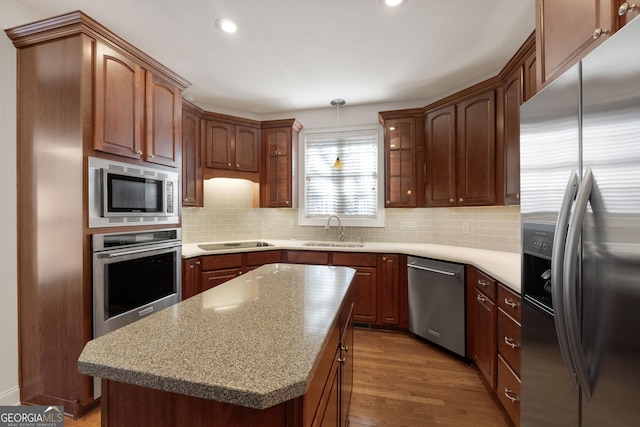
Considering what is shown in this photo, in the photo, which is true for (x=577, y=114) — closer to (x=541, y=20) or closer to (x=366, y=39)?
(x=541, y=20)

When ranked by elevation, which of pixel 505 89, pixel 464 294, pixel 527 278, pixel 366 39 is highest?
pixel 366 39

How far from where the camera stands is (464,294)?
94.0 inches

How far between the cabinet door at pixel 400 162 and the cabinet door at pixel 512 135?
1046mm

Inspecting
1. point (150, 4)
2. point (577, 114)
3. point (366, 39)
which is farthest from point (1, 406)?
point (366, 39)

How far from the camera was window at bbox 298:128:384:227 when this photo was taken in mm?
3709

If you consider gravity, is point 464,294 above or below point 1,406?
above

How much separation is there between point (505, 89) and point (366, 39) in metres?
1.26

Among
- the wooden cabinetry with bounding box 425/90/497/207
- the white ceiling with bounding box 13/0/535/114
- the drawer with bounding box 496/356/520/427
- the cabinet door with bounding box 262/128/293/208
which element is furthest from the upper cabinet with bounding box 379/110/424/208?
the drawer with bounding box 496/356/520/427

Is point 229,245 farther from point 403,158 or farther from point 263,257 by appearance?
point 403,158

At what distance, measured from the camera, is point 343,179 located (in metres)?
3.82

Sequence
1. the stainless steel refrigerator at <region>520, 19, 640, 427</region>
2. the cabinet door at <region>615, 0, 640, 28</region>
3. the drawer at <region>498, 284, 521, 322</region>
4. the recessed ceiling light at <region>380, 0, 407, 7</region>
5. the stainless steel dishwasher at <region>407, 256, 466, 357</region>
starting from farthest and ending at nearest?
the stainless steel dishwasher at <region>407, 256, 466, 357</region> < the recessed ceiling light at <region>380, 0, 407, 7</region> < the drawer at <region>498, 284, 521, 322</region> < the cabinet door at <region>615, 0, 640, 28</region> < the stainless steel refrigerator at <region>520, 19, 640, 427</region>

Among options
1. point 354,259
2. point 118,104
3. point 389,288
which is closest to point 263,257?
point 354,259

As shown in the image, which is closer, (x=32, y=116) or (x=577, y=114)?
(x=577, y=114)

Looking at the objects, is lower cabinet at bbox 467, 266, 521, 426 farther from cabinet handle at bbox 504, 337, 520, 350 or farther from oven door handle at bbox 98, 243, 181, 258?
oven door handle at bbox 98, 243, 181, 258
